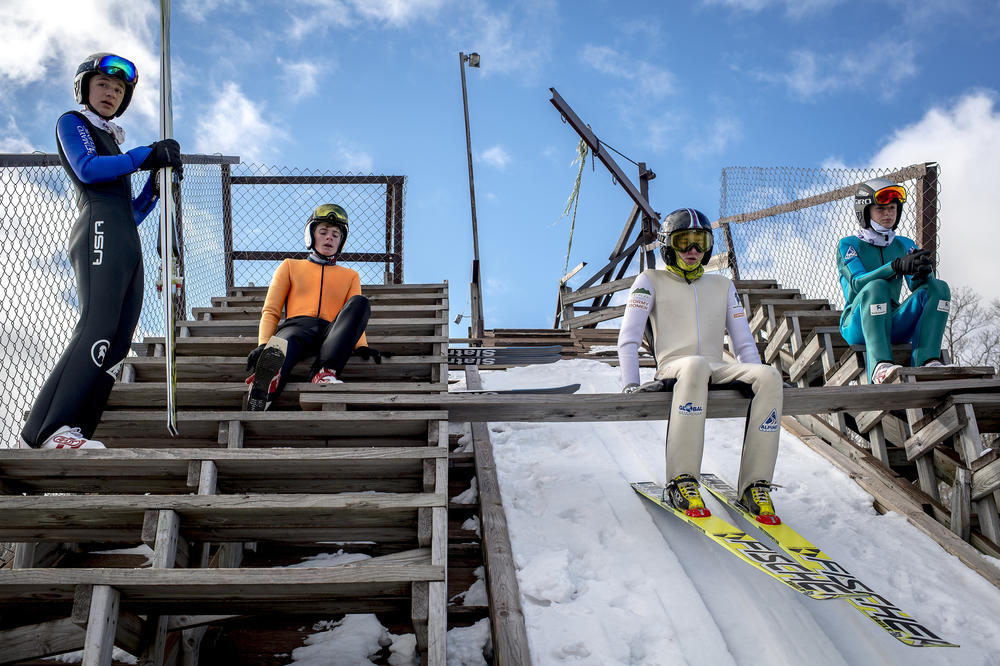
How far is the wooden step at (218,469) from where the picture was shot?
2734 millimetres

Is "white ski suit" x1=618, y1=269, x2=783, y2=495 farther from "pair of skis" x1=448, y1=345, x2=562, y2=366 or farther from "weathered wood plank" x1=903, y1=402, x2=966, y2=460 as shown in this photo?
"pair of skis" x1=448, y1=345, x2=562, y2=366

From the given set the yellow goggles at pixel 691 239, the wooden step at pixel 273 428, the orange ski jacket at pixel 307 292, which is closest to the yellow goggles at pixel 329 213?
the orange ski jacket at pixel 307 292

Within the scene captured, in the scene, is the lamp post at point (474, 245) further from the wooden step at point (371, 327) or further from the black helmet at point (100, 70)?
the black helmet at point (100, 70)

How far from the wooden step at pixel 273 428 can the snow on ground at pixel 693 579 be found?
29.6 inches

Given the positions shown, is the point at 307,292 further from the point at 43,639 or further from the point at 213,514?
the point at 43,639

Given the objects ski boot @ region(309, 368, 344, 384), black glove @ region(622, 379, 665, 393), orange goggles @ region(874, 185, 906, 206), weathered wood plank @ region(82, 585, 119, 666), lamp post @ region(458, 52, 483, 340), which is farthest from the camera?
lamp post @ region(458, 52, 483, 340)

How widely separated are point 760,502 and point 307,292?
2806 millimetres

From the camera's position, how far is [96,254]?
3174 millimetres

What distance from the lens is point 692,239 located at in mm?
3887

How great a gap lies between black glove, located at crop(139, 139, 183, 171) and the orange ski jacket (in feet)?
3.44

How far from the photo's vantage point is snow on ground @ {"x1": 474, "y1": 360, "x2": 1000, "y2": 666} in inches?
101

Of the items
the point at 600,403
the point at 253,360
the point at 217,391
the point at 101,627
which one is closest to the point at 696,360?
→ the point at 600,403

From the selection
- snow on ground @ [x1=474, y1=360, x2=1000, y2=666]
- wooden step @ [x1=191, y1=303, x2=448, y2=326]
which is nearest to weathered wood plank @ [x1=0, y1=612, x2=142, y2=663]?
snow on ground @ [x1=474, y1=360, x2=1000, y2=666]

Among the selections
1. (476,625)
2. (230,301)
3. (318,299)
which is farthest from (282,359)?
(230,301)
